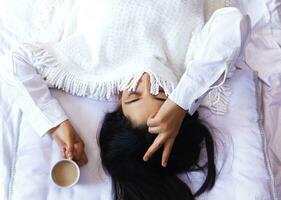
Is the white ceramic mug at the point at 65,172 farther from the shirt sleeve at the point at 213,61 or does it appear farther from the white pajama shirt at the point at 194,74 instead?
the shirt sleeve at the point at 213,61

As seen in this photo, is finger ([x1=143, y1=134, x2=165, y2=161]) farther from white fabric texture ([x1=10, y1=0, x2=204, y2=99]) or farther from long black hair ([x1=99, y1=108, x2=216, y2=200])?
white fabric texture ([x1=10, y1=0, x2=204, y2=99])

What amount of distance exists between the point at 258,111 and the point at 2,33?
0.84 metres

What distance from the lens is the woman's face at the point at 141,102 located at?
1.09 metres

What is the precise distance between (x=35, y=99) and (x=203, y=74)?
1.52 feet

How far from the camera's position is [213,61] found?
1.13m

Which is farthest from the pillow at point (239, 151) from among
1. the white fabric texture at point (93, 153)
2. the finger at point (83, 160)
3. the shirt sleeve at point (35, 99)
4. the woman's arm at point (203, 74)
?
the shirt sleeve at point (35, 99)

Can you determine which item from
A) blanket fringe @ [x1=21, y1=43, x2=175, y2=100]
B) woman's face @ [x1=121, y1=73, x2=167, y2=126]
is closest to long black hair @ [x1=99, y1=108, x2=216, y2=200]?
woman's face @ [x1=121, y1=73, x2=167, y2=126]

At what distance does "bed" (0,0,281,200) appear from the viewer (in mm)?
1091

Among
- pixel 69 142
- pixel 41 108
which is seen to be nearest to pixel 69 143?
pixel 69 142

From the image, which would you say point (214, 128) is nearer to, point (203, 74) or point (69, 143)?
point (203, 74)

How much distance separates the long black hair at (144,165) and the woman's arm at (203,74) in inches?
1.4

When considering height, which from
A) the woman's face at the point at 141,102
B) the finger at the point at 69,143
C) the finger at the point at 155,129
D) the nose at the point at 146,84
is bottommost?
the finger at the point at 69,143

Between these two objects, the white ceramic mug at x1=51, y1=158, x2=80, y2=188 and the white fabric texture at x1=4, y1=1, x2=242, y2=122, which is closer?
the white ceramic mug at x1=51, y1=158, x2=80, y2=188

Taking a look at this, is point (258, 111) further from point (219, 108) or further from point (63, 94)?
point (63, 94)
